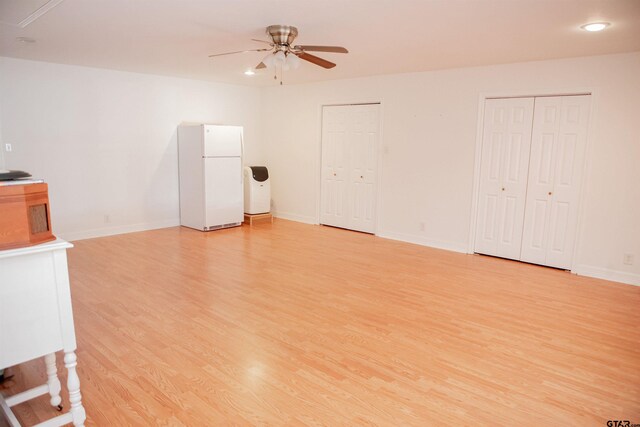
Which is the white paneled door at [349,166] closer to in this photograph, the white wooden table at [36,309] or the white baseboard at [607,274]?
the white baseboard at [607,274]

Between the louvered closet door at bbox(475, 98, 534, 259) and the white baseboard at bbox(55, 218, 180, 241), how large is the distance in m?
4.86

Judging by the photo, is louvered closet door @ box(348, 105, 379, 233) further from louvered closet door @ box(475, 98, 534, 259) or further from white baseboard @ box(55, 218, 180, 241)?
white baseboard @ box(55, 218, 180, 241)

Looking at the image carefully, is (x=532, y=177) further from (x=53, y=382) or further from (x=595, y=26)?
(x=53, y=382)

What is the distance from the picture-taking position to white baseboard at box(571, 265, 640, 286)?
433 centimetres

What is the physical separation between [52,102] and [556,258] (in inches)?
264

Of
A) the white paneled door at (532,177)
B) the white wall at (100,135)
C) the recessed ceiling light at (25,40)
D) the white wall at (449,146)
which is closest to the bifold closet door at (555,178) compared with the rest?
the white paneled door at (532,177)

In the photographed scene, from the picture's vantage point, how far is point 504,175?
5.12m

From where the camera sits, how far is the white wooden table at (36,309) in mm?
1678

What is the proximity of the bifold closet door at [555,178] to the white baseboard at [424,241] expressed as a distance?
83 cm

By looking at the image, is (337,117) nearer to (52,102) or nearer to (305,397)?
(52,102)

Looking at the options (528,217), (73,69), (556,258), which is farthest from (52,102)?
(556,258)

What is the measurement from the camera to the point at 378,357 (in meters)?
2.75

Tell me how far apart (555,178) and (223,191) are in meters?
4.68

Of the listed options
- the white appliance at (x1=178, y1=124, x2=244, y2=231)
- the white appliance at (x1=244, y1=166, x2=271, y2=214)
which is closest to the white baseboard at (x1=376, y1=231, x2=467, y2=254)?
the white appliance at (x1=244, y1=166, x2=271, y2=214)
